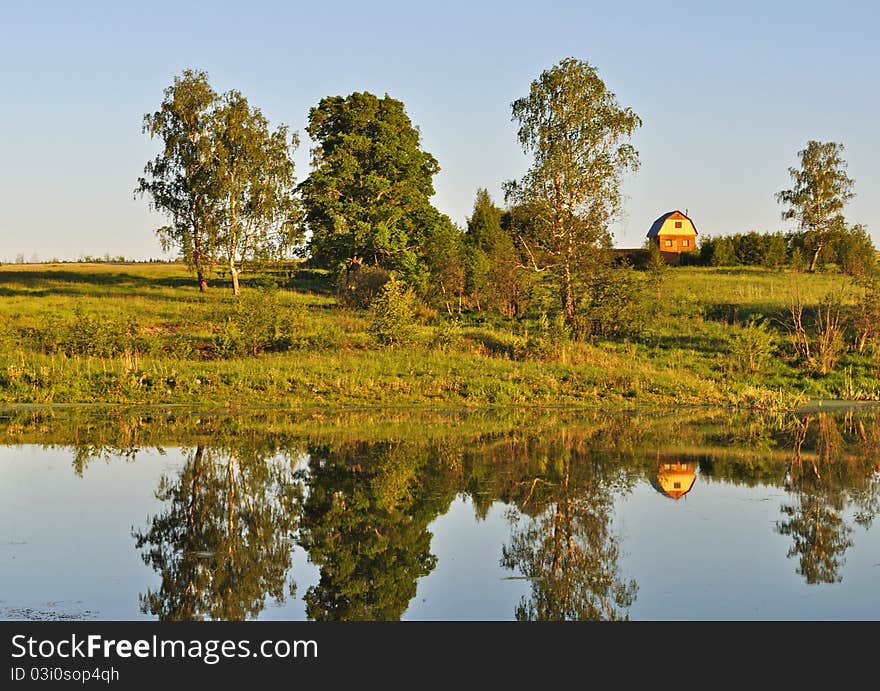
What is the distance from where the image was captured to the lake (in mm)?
10211

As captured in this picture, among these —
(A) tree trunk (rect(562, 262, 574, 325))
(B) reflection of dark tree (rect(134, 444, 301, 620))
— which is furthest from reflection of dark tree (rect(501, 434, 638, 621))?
(A) tree trunk (rect(562, 262, 574, 325))

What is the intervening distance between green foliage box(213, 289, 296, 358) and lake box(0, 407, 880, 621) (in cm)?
735

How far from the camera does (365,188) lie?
49.7 m

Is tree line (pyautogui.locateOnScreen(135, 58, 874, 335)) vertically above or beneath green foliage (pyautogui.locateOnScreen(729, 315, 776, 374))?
above

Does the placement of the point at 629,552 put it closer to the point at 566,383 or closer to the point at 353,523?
the point at 353,523

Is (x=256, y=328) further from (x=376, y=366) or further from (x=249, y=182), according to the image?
(x=249, y=182)

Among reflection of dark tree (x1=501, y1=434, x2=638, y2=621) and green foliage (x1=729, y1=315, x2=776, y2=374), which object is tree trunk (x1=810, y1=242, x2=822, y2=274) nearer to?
green foliage (x1=729, y1=315, x2=776, y2=374)

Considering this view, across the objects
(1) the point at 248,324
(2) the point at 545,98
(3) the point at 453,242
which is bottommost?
(1) the point at 248,324

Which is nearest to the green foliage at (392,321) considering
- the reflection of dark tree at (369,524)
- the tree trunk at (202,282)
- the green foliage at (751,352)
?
the green foliage at (751,352)

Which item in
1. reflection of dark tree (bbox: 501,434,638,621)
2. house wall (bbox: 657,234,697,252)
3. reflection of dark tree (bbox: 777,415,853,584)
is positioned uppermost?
house wall (bbox: 657,234,697,252)

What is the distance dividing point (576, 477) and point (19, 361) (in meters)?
18.4

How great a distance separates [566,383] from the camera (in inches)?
A: 1185

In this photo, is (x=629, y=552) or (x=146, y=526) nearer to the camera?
(x=629, y=552)
